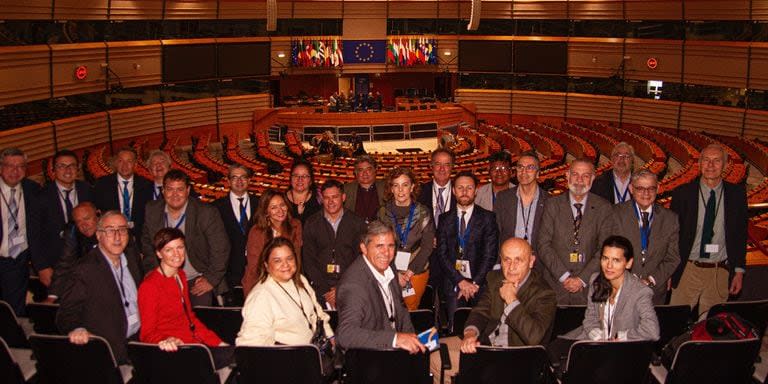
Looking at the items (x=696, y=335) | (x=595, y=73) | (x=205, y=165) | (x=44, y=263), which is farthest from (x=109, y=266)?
(x=595, y=73)

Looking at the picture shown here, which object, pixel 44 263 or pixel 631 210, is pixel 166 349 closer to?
pixel 44 263

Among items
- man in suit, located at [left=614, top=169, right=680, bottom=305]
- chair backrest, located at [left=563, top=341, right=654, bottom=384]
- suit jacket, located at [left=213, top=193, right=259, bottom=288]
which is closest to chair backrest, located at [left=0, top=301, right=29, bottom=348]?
suit jacket, located at [left=213, top=193, right=259, bottom=288]

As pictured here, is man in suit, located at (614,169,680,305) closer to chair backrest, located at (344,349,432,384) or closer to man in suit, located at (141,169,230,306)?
chair backrest, located at (344,349,432,384)

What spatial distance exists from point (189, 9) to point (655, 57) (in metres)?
15.2

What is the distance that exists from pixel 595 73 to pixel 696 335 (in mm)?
21860

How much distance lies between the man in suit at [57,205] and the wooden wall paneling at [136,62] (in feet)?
52.0

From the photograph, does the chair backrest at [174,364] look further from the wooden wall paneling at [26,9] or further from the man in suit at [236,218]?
the wooden wall paneling at [26,9]

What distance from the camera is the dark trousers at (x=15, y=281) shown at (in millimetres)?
5980

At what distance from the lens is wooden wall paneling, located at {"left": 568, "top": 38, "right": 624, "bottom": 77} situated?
961 inches

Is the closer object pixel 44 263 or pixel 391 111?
pixel 44 263

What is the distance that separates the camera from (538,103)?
2611 cm

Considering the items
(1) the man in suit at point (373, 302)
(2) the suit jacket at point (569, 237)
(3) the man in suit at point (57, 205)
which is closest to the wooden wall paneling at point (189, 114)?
(3) the man in suit at point (57, 205)

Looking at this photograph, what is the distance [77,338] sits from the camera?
4.06 metres

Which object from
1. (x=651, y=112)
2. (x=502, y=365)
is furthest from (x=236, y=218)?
(x=651, y=112)
